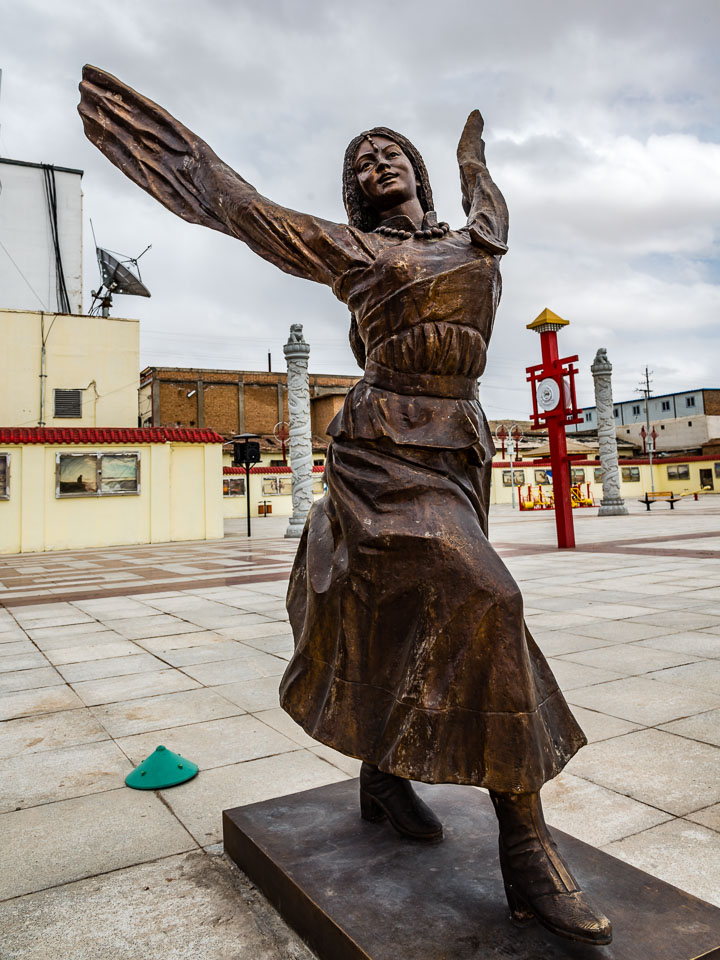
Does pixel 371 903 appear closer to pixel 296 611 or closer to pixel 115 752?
pixel 296 611

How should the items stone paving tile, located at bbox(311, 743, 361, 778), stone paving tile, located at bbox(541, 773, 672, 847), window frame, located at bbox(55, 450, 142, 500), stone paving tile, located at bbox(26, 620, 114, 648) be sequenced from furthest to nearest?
window frame, located at bbox(55, 450, 142, 500) → stone paving tile, located at bbox(26, 620, 114, 648) → stone paving tile, located at bbox(311, 743, 361, 778) → stone paving tile, located at bbox(541, 773, 672, 847)

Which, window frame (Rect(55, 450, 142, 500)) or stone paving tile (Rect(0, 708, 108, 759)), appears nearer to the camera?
stone paving tile (Rect(0, 708, 108, 759))

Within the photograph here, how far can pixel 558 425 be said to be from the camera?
13031 millimetres

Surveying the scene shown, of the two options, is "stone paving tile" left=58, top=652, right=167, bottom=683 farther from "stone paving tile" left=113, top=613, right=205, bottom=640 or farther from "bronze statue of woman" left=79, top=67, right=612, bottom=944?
"bronze statue of woman" left=79, top=67, right=612, bottom=944

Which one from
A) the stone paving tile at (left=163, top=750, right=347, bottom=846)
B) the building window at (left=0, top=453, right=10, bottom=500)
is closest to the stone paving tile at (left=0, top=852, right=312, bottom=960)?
the stone paving tile at (left=163, top=750, right=347, bottom=846)

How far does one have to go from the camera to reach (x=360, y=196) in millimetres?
1961

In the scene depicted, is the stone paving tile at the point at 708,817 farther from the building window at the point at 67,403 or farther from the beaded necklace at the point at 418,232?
the building window at the point at 67,403

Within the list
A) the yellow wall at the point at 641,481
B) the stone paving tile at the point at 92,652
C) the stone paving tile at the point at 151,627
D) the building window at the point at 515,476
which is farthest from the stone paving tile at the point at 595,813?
the building window at the point at 515,476

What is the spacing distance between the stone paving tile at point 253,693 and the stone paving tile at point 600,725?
1460mm

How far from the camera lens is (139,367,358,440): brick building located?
1577 inches

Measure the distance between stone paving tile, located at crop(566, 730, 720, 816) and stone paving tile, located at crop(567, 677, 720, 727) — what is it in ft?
0.80

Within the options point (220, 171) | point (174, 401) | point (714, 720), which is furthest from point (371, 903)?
point (174, 401)

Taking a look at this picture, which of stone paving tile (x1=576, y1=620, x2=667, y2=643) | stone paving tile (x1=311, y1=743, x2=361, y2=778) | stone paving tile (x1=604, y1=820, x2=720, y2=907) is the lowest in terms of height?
stone paving tile (x1=311, y1=743, x2=361, y2=778)

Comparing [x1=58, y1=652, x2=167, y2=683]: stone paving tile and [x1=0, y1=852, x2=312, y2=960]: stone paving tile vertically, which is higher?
[x1=58, y1=652, x2=167, y2=683]: stone paving tile
